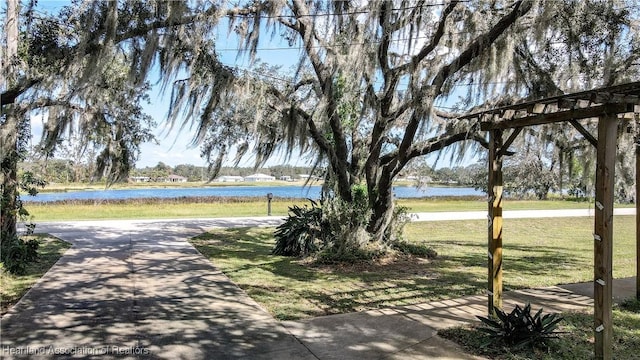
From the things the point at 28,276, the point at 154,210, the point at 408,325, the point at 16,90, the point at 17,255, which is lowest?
the point at 154,210

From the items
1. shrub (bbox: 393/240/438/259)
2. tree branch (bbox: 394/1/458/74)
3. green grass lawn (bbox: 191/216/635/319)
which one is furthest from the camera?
shrub (bbox: 393/240/438/259)

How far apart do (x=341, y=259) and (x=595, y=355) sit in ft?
16.1

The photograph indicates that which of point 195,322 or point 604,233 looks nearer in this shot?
point 604,233

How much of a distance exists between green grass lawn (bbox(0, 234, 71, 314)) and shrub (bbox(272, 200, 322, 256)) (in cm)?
429

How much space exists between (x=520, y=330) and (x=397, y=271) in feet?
11.9

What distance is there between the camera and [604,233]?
3.67 metres

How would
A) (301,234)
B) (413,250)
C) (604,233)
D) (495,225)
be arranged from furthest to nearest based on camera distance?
(413,250)
(301,234)
(495,225)
(604,233)

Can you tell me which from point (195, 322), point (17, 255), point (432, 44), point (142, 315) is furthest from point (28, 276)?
point (432, 44)

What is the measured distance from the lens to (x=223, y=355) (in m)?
3.81

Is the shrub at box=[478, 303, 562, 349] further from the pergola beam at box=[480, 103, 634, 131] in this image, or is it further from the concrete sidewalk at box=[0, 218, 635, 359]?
the pergola beam at box=[480, 103, 634, 131]

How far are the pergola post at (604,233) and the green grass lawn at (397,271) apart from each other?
232cm

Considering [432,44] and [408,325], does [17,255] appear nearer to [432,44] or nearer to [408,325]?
[408,325]

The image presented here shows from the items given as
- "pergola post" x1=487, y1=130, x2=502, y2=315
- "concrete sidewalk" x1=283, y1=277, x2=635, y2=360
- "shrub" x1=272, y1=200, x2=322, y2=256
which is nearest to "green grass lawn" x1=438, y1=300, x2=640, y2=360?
"concrete sidewalk" x1=283, y1=277, x2=635, y2=360

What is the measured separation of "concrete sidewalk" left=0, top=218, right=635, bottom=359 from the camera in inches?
154
